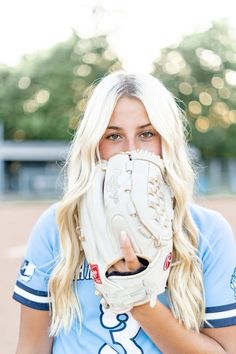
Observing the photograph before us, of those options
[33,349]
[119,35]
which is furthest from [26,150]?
[33,349]

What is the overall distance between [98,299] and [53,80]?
4536 centimetres

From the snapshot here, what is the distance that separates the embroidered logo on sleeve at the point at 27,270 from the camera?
219cm

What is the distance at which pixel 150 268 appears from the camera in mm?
1900

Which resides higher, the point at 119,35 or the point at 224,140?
the point at 119,35

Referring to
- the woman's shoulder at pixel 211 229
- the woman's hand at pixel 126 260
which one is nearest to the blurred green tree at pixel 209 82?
the woman's shoulder at pixel 211 229

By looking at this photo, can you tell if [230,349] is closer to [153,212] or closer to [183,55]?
[153,212]

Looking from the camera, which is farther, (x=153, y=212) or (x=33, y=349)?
(x=33, y=349)

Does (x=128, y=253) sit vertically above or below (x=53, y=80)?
below

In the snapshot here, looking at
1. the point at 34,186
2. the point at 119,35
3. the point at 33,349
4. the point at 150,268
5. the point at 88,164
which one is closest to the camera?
the point at 150,268

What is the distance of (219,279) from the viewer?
2.05m

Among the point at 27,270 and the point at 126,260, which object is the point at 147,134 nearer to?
the point at 126,260

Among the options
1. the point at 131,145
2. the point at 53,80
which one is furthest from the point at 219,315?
the point at 53,80

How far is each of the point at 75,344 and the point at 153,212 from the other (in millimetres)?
545

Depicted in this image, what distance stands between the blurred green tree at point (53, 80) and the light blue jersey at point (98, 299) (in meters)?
44.0
